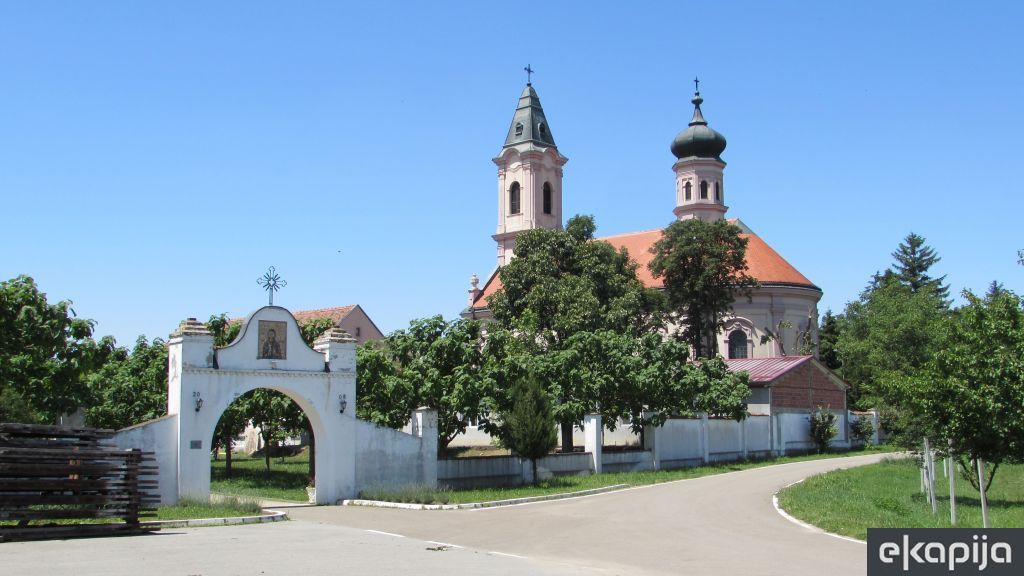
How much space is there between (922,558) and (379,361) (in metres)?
21.5

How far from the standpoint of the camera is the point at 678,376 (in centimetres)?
3656

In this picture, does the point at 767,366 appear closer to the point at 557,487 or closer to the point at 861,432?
the point at 861,432

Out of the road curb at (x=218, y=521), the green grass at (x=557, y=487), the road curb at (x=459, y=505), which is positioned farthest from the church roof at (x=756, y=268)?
the road curb at (x=218, y=521)

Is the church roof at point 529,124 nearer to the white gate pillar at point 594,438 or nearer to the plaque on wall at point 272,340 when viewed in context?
the white gate pillar at point 594,438

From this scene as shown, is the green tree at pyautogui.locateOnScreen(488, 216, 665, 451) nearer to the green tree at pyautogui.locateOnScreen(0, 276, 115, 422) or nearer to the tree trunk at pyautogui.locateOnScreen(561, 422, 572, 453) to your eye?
the tree trunk at pyautogui.locateOnScreen(561, 422, 572, 453)

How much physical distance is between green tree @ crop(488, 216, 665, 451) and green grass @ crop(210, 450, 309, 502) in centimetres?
922

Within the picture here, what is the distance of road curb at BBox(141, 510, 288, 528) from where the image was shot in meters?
18.1

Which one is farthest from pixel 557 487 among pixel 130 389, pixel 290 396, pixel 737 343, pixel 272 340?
pixel 737 343

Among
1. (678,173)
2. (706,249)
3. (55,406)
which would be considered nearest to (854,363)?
(706,249)

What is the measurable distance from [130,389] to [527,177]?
40.8m

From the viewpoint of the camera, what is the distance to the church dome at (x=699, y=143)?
76.1 m

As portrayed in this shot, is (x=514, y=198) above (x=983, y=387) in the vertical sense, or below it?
above

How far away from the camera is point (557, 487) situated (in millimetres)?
27688

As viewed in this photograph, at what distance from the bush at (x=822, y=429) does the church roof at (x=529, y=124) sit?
29789 millimetres
